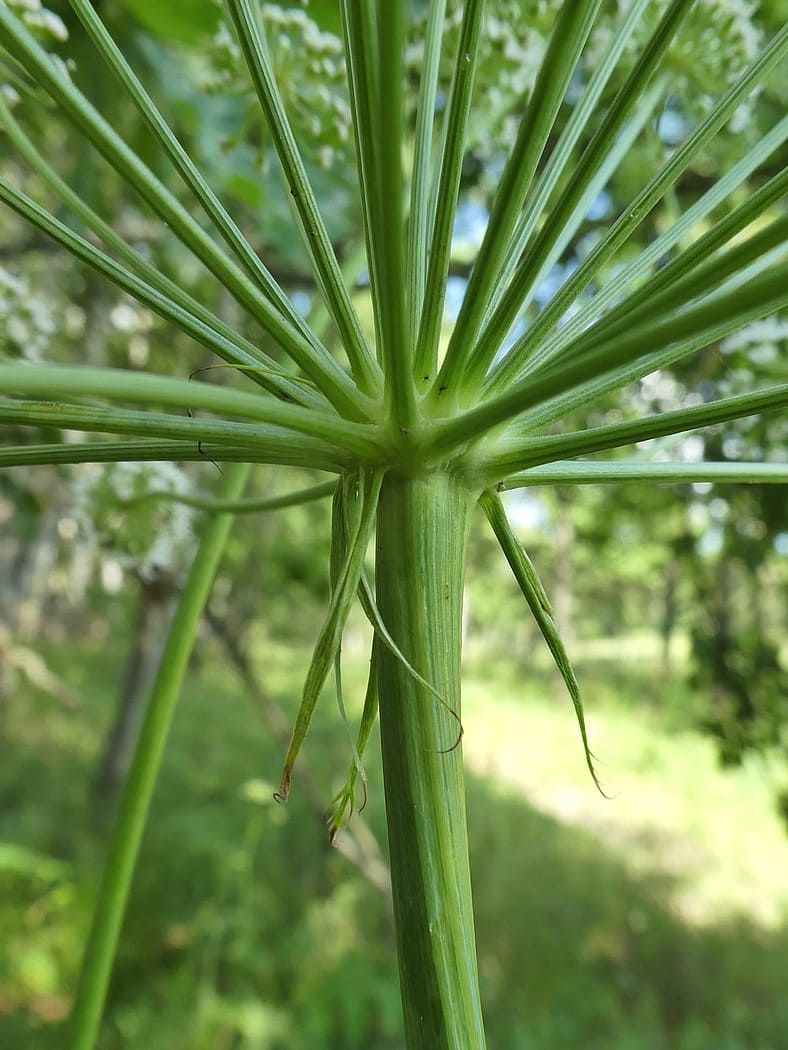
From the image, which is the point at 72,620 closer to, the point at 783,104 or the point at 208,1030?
the point at 208,1030

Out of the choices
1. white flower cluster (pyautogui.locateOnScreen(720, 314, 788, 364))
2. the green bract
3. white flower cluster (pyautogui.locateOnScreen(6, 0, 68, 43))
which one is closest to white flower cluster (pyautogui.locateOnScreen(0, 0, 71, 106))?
white flower cluster (pyautogui.locateOnScreen(6, 0, 68, 43))

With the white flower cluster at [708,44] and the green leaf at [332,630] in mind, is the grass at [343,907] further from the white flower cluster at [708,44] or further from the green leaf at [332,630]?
the green leaf at [332,630]

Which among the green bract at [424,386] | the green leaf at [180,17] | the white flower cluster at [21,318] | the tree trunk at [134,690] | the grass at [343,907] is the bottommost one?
the grass at [343,907]

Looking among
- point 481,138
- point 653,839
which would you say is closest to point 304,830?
point 653,839

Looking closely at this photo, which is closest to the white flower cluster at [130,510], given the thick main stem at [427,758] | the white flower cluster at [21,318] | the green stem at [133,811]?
the white flower cluster at [21,318]

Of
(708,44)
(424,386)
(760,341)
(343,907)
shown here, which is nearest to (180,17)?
(708,44)

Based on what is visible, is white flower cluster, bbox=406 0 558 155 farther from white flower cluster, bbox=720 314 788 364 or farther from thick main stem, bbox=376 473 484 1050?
thick main stem, bbox=376 473 484 1050
